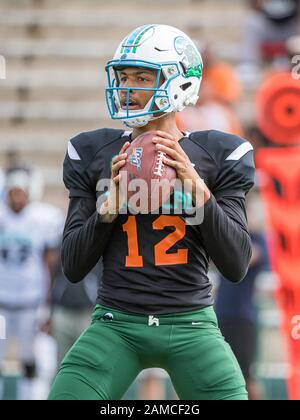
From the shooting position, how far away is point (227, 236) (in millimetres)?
3080

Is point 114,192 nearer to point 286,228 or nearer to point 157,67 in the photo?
point 157,67

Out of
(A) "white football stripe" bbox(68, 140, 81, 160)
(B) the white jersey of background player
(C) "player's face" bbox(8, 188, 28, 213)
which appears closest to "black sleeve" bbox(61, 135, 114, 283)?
(A) "white football stripe" bbox(68, 140, 81, 160)

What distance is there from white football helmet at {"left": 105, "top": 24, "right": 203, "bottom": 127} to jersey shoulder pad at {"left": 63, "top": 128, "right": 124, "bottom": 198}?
13 cm

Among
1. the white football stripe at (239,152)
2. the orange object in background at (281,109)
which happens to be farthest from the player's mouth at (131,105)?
the orange object in background at (281,109)

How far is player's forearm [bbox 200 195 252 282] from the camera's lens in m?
3.05

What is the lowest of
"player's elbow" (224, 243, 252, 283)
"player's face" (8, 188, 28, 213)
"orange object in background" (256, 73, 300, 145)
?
"player's elbow" (224, 243, 252, 283)

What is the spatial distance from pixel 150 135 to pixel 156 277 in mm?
445

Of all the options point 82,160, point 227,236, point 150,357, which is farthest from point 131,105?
point 150,357

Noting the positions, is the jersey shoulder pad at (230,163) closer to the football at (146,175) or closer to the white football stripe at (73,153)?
the football at (146,175)

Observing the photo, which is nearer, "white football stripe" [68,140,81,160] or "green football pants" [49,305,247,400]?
"green football pants" [49,305,247,400]

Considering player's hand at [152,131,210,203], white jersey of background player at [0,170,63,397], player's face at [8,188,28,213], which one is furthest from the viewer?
player's face at [8,188,28,213]

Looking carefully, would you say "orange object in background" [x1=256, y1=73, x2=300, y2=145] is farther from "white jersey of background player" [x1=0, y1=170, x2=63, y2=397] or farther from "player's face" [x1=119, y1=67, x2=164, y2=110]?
"player's face" [x1=119, y1=67, x2=164, y2=110]

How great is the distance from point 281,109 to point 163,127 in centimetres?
310
